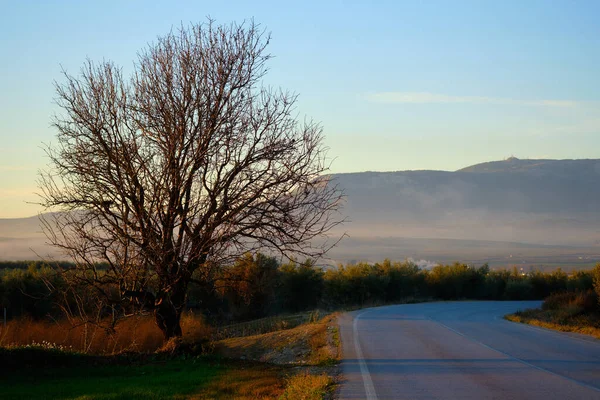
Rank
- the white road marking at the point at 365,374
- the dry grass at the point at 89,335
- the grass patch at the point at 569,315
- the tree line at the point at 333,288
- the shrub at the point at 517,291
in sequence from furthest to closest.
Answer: the shrub at the point at 517,291
the tree line at the point at 333,288
the grass patch at the point at 569,315
the dry grass at the point at 89,335
the white road marking at the point at 365,374

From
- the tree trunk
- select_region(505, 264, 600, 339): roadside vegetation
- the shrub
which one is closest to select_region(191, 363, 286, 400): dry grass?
the tree trunk

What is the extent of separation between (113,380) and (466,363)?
7.87 m

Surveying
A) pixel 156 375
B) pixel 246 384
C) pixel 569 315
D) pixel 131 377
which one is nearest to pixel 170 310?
pixel 156 375

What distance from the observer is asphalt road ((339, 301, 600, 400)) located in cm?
1227

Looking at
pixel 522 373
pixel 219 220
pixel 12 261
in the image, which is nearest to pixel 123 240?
pixel 219 220

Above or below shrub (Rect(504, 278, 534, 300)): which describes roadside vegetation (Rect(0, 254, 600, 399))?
above

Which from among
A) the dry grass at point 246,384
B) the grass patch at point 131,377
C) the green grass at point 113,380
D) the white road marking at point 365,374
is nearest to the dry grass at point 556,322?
the white road marking at point 365,374

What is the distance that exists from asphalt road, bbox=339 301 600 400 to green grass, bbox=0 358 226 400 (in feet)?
10.6

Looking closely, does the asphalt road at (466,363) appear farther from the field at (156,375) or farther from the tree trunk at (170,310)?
the tree trunk at (170,310)

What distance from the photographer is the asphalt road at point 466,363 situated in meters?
12.3

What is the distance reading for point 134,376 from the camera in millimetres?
15344

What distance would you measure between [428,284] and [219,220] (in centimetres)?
4455

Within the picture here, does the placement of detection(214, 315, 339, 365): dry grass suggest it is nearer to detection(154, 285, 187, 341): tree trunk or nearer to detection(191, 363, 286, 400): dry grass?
detection(191, 363, 286, 400): dry grass

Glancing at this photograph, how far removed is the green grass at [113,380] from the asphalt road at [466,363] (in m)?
3.24
